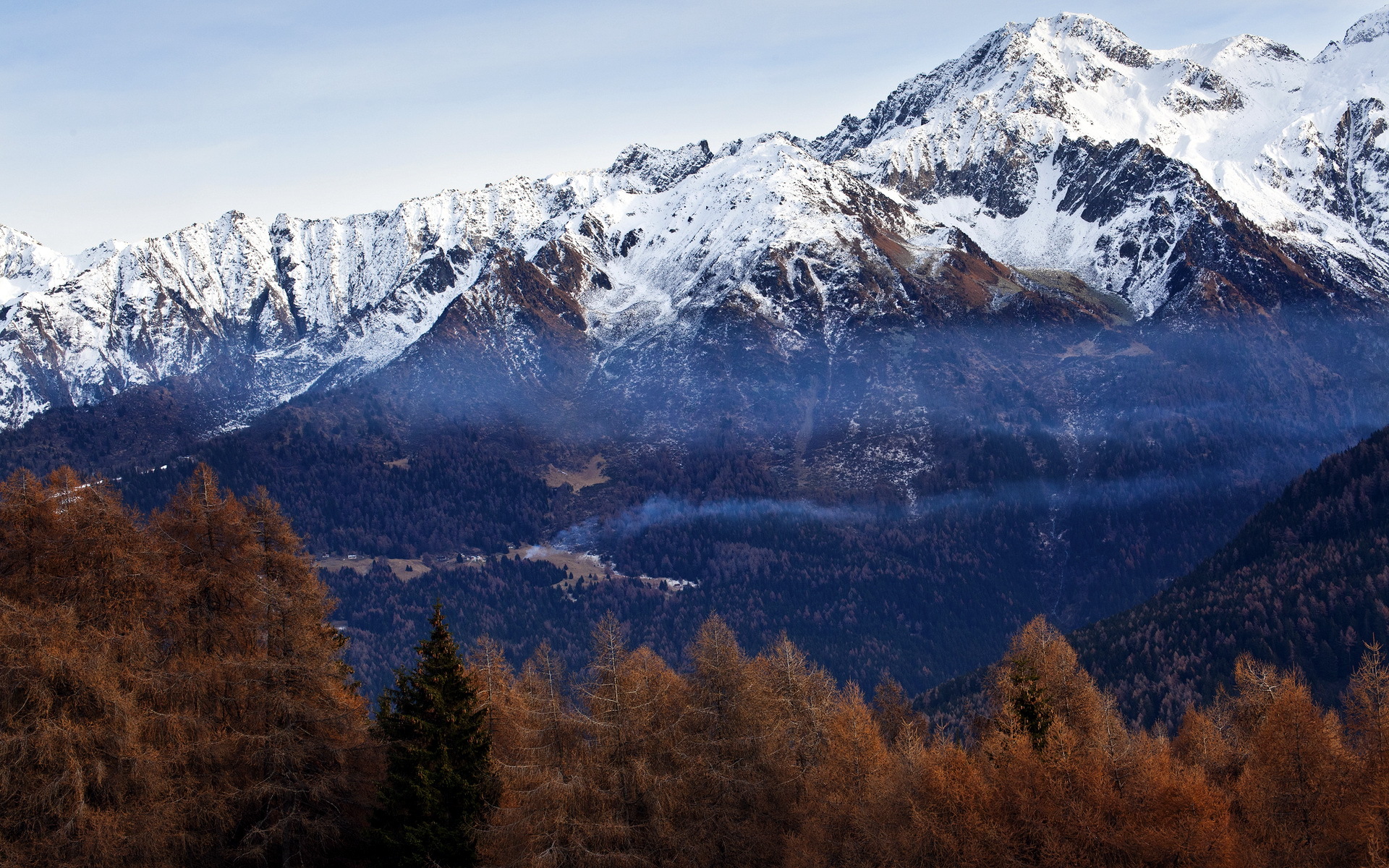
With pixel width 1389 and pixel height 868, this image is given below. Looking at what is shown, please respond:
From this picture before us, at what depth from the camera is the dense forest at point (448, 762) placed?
154 feet

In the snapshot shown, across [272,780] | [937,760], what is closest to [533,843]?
[272,780]

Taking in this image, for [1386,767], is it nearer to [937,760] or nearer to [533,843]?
[937,760]

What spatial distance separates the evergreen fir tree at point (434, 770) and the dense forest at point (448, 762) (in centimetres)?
14

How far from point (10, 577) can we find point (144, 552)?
5.63 m

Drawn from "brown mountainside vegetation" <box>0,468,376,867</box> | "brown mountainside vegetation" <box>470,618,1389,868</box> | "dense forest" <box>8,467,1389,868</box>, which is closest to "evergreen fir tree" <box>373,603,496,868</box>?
"dense forest" <box>8,467,1389,868</box>

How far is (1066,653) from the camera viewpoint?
8262 cm

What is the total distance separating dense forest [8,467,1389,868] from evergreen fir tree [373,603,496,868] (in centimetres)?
14

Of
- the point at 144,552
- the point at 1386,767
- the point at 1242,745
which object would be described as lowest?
the point at 1242,745

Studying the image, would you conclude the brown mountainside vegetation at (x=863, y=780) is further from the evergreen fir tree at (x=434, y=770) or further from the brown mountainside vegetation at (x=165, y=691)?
the brown mountainside vegetation at (x=165, y=691)

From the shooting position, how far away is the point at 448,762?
53.2 meters

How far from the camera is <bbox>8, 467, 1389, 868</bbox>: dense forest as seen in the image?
46.9 meters

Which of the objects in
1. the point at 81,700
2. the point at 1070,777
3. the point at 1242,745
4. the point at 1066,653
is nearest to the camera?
the point at 81,700

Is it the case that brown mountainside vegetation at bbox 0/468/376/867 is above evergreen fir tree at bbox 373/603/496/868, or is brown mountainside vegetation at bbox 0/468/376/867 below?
above

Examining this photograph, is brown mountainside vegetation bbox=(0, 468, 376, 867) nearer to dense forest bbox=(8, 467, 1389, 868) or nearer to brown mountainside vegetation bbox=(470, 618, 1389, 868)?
dense forest bbox=(8, 467, 1389, 868)
